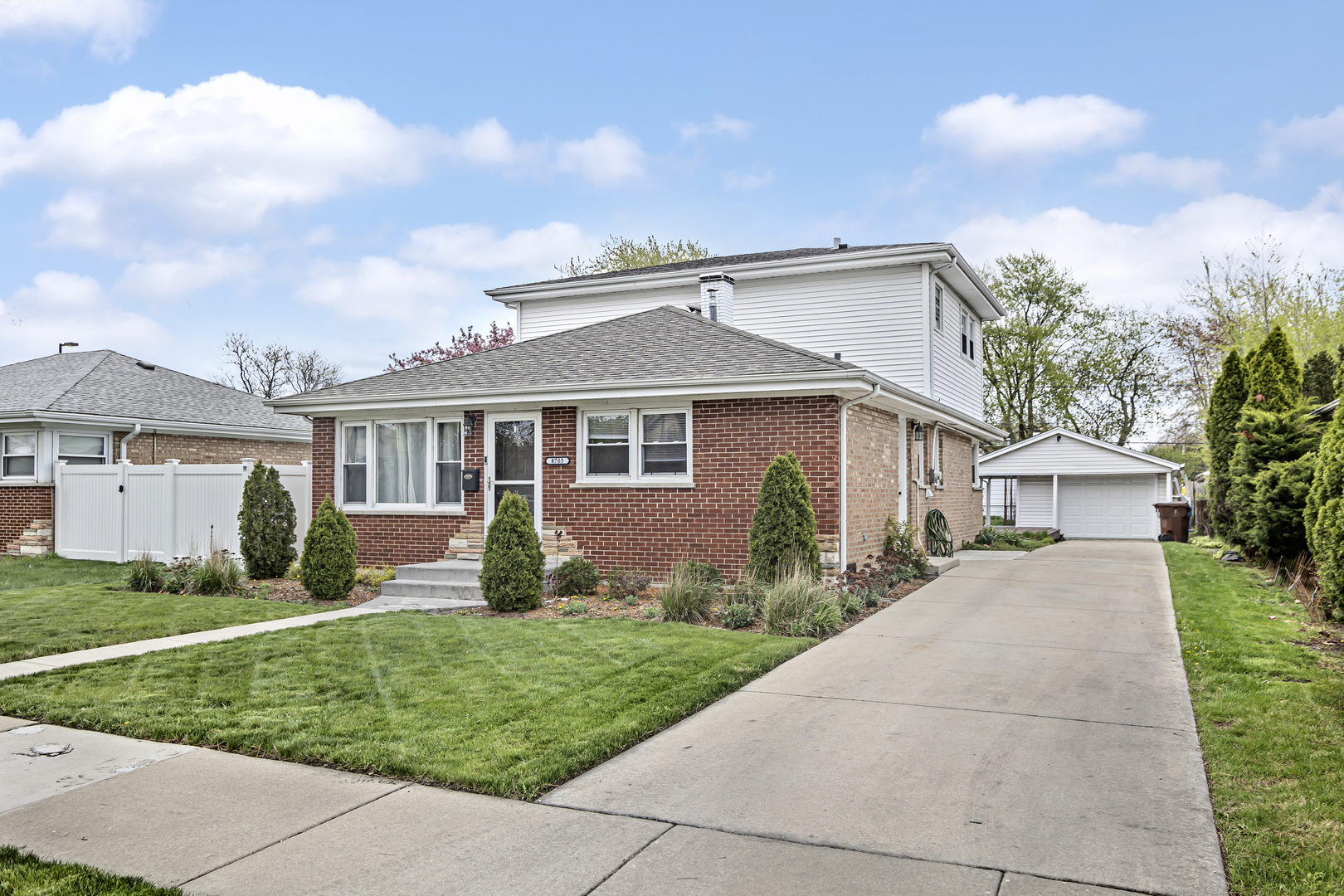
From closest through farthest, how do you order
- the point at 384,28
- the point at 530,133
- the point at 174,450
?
the point at 384,28 → the point at 530,133 → the point at 174,450

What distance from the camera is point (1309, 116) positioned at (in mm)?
20234

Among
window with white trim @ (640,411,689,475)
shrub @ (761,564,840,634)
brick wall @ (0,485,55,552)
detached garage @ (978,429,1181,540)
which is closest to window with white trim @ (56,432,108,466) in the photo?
brick wall @ (0,485,55,552)

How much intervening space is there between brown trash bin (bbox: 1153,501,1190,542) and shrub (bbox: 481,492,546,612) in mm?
23794

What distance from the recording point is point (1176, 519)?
27297 millimetres

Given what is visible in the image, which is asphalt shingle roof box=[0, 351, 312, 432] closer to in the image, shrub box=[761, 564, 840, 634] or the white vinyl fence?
the white vinyl fence

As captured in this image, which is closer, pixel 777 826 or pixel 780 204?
pixel 777 826

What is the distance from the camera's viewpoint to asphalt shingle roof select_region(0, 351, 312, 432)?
64.3ft

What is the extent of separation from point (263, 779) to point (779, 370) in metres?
8.42

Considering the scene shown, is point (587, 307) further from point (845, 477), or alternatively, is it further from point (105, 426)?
point (845, 477)

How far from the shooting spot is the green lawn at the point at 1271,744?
360 centimetres

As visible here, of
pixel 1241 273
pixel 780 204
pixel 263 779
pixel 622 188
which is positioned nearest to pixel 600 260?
pixel 622 188

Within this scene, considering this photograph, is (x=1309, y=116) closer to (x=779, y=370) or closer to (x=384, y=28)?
(x=779, y=370)

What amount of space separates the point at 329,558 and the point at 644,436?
4.62 meters

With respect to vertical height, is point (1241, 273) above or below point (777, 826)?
above
